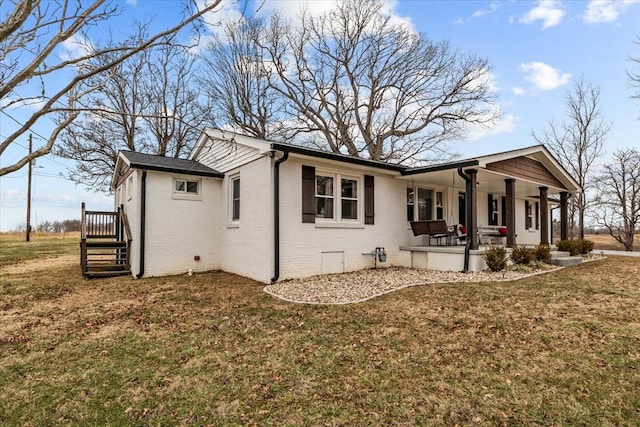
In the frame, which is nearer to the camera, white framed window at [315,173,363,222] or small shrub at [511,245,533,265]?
white framed window at [315,173,363,222]

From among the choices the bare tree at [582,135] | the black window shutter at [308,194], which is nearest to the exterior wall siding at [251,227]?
the black window shutter at [308,194]

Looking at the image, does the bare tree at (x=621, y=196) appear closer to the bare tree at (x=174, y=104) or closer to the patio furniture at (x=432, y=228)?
the patio furniture at (x=432, y=228)

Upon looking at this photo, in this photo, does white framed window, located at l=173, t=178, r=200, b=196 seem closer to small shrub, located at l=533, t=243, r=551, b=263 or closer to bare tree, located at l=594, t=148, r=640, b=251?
small shrub, located at l=533, t=243, r=551, b=263

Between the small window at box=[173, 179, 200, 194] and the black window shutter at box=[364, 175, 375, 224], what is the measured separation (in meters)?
5.10

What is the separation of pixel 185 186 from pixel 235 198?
1548 millimetres

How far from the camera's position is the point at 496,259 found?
909cm

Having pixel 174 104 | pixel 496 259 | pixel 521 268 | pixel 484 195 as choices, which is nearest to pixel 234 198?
pixel 496 259

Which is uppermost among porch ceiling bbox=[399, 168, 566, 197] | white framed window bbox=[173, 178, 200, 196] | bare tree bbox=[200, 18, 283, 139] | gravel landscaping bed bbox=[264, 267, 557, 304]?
bare tree bbox=[200, 18, 283, 139]

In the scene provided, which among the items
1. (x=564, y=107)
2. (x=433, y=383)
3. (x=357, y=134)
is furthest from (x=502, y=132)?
(x=433, y=383)

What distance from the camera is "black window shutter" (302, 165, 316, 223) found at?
8781 mm

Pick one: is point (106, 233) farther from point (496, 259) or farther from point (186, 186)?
point (496, 259)

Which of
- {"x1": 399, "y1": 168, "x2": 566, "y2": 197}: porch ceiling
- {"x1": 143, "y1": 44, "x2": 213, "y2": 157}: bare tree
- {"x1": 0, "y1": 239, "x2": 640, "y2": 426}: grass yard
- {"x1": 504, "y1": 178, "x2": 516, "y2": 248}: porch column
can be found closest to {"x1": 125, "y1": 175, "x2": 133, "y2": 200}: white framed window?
{"x1": 0, "y1": 239, "x2": 640, "y2": 426}: grass yard

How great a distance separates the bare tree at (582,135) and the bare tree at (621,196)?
817mm

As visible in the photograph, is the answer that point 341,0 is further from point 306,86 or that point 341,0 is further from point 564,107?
point 564,107
